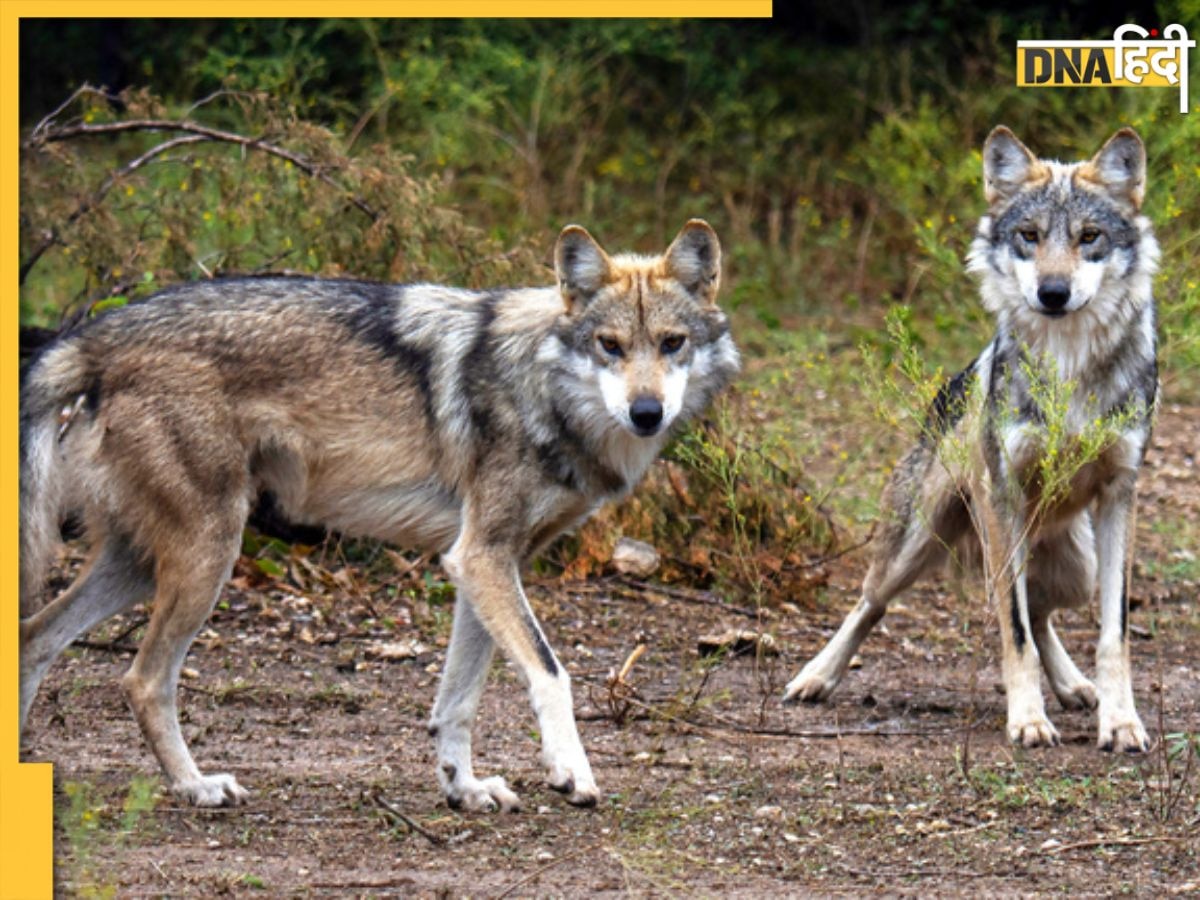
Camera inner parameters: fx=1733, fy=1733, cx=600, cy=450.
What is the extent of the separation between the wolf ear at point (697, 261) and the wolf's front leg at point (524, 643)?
3.43ft

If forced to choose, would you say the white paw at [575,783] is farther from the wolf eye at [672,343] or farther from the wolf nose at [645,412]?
the wolf eye at [672,343]

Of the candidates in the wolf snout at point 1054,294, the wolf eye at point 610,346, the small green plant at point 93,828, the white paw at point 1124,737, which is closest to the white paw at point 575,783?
the small green plant at point 93,828

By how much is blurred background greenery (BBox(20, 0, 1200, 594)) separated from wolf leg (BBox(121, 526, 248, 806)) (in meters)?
1.77

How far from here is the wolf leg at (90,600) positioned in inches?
209

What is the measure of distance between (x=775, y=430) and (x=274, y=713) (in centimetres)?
355

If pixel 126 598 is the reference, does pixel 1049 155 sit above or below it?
above

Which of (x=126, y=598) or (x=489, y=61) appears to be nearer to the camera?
(x=126, y=598)

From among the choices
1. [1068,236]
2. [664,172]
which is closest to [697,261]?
[1068,236]

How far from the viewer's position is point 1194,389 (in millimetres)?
11773

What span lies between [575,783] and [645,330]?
1.43 meters

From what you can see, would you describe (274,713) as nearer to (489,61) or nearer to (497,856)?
(497,856)

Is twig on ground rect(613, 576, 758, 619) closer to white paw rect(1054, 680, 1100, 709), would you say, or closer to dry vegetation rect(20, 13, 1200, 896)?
dry vegetation rect(20, 13, 1200, 896)

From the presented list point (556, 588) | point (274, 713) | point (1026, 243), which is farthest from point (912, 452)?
point (274, 713)

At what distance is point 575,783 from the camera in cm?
504
